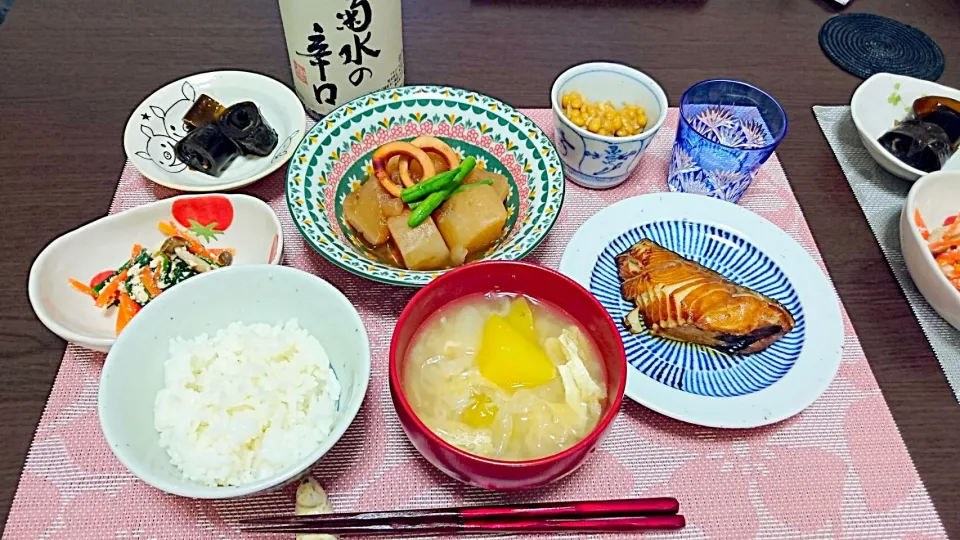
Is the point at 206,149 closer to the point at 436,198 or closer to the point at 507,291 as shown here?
the point at 436,198

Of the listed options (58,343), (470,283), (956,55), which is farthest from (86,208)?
(956,55)

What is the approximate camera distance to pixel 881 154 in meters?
1.71

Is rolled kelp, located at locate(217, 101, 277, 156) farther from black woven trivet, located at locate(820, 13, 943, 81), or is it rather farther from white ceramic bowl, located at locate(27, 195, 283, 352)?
black woven trivet, located at locate(820, 13, 943, 81)

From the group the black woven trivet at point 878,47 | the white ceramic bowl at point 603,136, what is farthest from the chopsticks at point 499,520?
the black woven trivet at point 878,47

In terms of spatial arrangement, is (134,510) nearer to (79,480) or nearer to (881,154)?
(79,480)

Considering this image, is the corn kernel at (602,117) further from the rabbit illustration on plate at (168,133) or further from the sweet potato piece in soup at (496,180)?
the rabbit illustration on plate at (168,133)

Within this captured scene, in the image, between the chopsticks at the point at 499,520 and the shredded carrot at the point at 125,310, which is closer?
the chopsticks at the point at 499,520

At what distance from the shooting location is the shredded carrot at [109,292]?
4.32 ft

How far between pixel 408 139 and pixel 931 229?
1387mm

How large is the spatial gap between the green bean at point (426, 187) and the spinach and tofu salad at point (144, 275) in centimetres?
46

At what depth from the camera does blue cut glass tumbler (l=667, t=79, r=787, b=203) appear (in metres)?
1.54

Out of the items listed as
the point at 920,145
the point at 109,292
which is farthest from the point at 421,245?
the point at 920,145

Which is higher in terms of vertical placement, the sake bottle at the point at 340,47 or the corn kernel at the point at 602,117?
the sake bottle at the point at 340,47

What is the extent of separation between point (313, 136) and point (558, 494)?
3.15 ft
